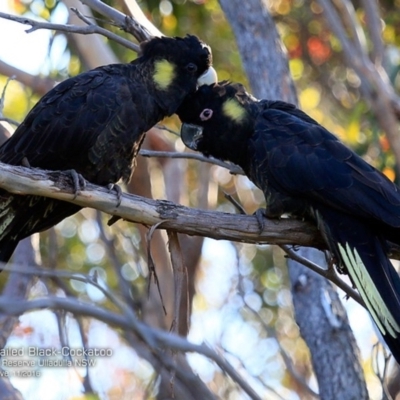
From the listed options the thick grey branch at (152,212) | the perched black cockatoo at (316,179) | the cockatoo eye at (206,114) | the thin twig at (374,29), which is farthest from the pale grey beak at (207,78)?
the thick grey branch at (152,212)

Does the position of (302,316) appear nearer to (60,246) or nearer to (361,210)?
(361,210)

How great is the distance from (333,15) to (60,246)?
482 centimetres

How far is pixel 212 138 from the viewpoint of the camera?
4461 mm

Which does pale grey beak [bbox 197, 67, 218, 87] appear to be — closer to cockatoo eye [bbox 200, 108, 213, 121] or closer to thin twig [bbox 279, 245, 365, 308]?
cockatoo eye [bbox 200, 108, 213, 121]

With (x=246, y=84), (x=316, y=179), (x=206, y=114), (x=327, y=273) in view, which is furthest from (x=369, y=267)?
(x=246, y=84)

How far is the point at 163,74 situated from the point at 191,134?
0.38 metres

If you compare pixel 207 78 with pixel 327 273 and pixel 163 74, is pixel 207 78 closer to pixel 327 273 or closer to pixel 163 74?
pixel 163 74

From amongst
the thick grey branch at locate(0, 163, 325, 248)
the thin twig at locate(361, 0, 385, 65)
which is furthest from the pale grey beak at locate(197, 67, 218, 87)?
the thick grey branch at locate(0, 163, 325, 248)

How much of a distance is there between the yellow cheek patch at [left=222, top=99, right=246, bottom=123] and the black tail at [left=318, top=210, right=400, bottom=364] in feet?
2.46

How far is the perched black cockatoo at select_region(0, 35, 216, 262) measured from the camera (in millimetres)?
4109

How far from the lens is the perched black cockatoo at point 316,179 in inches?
147

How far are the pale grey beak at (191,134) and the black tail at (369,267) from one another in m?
0.93

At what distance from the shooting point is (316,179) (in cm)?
396

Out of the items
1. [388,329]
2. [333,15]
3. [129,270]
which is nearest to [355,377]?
[388,329]
